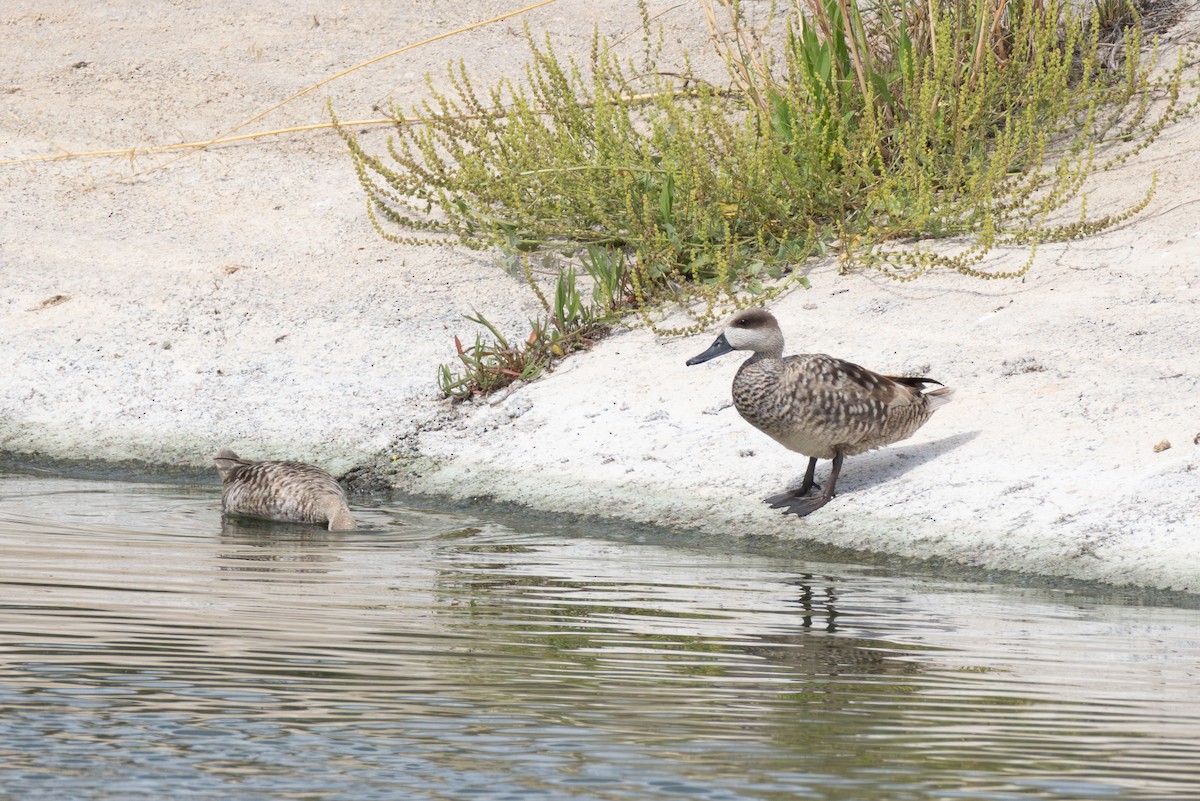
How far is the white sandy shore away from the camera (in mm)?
7484

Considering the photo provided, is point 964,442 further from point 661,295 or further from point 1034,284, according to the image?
point 661,295

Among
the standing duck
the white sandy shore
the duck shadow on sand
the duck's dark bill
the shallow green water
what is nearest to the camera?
the shallow green water

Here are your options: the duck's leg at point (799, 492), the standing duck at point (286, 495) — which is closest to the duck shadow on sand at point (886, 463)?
the duck's leg at point (799, 492)

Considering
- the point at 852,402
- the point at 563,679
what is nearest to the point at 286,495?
the point at 852,402

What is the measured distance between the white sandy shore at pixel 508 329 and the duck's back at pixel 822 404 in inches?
11.1

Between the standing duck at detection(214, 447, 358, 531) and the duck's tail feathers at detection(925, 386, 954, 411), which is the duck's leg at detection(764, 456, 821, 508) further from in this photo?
the standing duck at detection(214, 447, 358, 531)

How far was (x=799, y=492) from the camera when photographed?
7.79 m

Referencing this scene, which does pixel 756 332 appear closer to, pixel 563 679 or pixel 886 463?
pixel 886 463

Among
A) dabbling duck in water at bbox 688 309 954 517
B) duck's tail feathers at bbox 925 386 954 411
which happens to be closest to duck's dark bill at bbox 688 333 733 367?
dabbling duck in water at bbox 688 309 954 517

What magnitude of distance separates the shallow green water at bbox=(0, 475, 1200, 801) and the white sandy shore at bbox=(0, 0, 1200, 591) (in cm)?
84

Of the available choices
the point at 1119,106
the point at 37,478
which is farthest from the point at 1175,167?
the point at 37,478

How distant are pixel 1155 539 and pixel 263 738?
13.6 feet

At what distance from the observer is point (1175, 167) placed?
35.2 feet

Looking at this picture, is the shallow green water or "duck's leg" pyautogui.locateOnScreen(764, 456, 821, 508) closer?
the shallow green water
